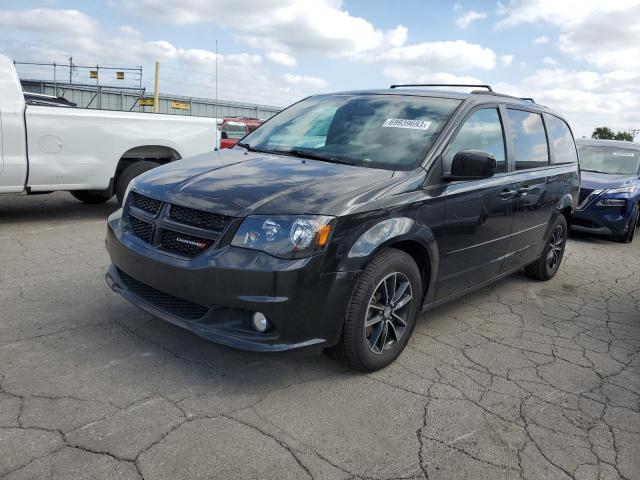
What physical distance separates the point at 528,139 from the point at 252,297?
127 inches

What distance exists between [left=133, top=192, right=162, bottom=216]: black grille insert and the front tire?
4.16 feet

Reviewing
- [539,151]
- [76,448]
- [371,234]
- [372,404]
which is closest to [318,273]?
[371,234]

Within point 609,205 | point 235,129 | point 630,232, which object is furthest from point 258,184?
point 235,129

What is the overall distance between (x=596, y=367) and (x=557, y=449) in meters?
1.27

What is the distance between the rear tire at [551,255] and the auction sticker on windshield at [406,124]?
2398 mm

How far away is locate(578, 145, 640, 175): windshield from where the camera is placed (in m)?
9.52

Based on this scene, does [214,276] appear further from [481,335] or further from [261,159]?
[481,335]

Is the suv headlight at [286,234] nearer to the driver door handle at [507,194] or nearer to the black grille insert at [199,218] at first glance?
the black grille insert at [199,218]

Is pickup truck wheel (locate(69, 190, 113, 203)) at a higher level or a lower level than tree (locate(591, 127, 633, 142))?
lower

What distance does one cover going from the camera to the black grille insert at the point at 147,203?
128 inches

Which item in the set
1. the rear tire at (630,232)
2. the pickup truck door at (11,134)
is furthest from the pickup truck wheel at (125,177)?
the rear tire at (630,232)

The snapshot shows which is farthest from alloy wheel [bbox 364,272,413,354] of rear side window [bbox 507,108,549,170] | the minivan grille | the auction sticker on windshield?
rear side window [bbox 507,108,549,170]

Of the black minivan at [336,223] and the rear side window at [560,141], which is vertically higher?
the rear side window at [560,141]

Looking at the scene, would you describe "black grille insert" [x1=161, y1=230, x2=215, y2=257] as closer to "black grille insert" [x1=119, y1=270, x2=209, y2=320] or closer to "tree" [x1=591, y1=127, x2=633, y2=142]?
"black grille insert" [x1=119, y1=270, x2=209, y2=320]
